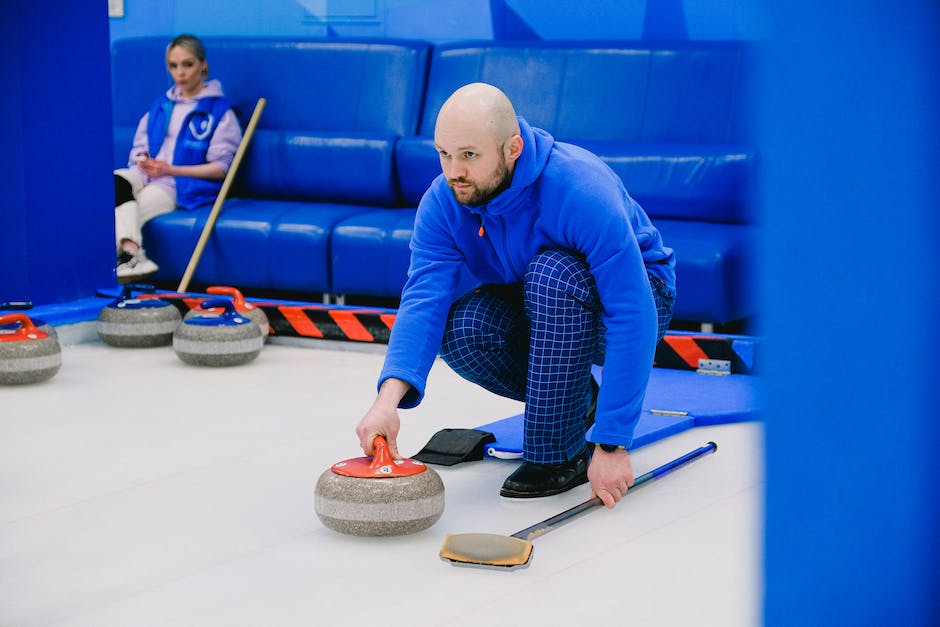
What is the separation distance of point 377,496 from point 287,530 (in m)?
0.26

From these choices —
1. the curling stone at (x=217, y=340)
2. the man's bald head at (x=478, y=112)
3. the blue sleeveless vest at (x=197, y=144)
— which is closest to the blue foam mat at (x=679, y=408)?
the man's bald head at (x=478, y=112)

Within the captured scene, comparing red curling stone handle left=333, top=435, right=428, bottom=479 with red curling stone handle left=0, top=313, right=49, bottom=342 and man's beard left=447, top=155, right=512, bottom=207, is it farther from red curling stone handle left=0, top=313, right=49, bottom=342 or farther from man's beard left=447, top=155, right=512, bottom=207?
red curling stone handle left=0, top=313, right=49, bottom=342

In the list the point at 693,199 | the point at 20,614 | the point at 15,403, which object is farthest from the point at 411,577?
the point at 693,199

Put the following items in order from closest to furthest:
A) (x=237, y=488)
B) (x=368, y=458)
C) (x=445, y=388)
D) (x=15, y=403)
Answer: (x=368, y=458) → (x=237, y=488) → (x=15, y=403) → (x=445, y=388)

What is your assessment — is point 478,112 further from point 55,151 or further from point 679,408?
point 55,151

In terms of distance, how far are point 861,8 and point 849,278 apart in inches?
5.7

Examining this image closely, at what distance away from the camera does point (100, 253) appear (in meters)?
4.52

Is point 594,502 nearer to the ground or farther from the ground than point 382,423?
nearer to the ground

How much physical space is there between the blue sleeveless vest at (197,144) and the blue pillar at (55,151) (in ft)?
2.22

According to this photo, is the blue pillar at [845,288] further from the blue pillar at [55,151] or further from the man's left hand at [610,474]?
the blue pillar at [55,151]

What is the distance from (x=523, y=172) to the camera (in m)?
2.34

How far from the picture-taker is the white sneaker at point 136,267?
4.93m

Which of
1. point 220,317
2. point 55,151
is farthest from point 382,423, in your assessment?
point 55,151

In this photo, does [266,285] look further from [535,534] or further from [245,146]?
[535,534]
